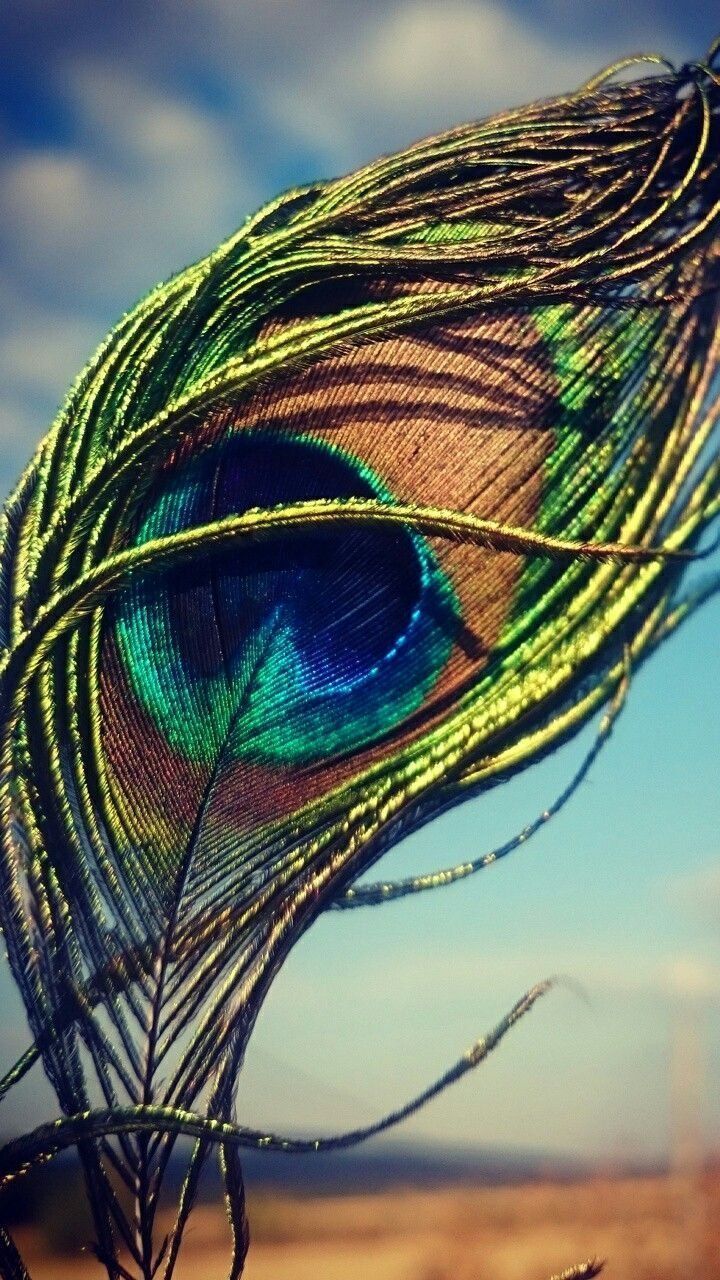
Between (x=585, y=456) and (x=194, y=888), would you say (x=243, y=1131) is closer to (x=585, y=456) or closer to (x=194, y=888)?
(x=194, y=888)

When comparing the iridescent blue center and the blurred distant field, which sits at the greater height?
the iridescent blue center

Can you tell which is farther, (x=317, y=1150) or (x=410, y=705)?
(x=410, y=705)

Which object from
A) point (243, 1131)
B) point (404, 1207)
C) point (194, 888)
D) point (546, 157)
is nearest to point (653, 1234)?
point (404, 1207)

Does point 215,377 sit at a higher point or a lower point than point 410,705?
higher

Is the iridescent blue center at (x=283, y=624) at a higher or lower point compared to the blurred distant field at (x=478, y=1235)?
higher

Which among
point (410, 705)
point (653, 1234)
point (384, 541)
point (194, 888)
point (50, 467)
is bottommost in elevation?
point (653, 1234)

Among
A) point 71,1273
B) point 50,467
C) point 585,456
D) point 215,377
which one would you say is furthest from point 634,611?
point 71,1273

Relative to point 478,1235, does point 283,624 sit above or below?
above
